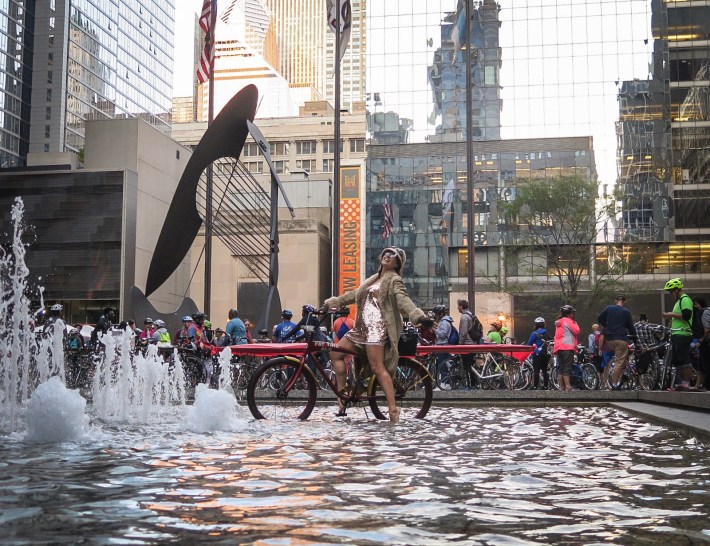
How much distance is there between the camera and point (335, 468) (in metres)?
5.41

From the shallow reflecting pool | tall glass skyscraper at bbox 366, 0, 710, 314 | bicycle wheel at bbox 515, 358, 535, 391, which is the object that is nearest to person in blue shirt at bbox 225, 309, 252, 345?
bicycle wheel at bbox 515, 358, 535, 391

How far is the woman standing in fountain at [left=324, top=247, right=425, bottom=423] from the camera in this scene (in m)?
9.24

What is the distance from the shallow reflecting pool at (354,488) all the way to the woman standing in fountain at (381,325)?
4.25 feet

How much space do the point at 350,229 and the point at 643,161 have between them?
19944 millimetres

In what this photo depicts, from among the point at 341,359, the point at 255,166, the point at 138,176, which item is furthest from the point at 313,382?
the point at 255,166

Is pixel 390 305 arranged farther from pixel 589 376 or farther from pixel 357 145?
pixel 357 145

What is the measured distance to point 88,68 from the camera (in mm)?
112125

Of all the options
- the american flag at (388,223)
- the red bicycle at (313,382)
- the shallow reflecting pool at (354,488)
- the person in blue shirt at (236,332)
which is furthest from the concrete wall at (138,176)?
the shallow reflecting pool at (354,488)

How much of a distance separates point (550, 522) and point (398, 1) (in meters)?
62.7

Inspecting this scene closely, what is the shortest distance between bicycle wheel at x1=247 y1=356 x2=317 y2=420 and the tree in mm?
36060

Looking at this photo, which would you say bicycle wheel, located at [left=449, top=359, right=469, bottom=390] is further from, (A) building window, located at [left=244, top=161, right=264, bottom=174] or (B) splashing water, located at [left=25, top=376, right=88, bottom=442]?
(A) building window, located at [left=244, top=161, right=264, bottom=174]

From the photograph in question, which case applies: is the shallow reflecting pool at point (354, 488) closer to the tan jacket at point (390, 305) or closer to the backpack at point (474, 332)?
the tan jacket at point (390, 305)

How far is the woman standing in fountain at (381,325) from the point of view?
9.24 meters

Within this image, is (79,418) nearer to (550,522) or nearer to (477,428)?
(477,428)
